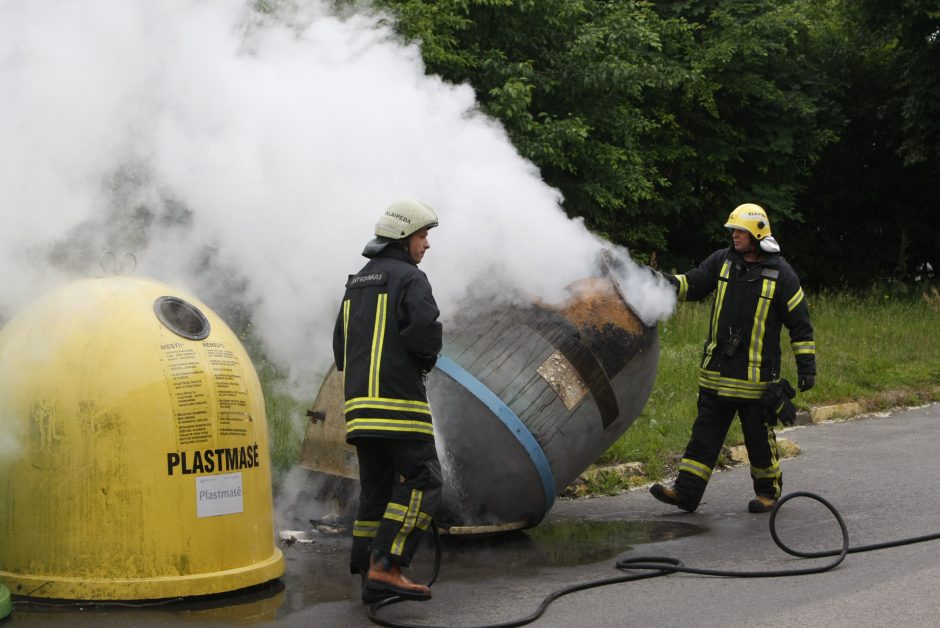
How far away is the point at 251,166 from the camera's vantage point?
265 inches

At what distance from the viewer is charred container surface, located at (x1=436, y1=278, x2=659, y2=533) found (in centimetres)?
583

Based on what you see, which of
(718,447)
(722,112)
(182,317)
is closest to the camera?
(182,317)

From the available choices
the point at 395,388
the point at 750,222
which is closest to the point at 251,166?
the point at 395,388

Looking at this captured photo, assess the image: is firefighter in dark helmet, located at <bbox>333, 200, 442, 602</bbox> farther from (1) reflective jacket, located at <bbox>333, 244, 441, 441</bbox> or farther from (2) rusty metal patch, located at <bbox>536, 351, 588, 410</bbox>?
(2) rusty metal patch, located at <bbox>536, 351, 588, 410</bbox>

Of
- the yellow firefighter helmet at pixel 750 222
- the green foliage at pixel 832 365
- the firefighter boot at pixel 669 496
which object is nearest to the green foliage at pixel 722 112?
the green foliage at pixel 832 365

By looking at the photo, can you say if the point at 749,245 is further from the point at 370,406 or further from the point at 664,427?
the point at 370,406

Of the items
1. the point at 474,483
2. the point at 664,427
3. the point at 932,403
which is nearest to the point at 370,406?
the point at 474,483

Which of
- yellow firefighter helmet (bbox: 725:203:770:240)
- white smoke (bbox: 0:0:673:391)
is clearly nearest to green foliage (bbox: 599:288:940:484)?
yellow firefighter helmet (bbox: 725:203:770:240)

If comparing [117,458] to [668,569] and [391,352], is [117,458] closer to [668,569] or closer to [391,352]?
[391,352]

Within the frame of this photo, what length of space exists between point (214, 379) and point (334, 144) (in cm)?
216

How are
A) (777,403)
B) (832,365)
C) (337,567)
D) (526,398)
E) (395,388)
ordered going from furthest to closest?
(832,365)
(777,403)
(526,398)
(337,567)
(395,388)

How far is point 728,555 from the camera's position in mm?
5980

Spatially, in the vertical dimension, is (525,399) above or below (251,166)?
below

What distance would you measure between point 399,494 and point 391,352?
62 centimetres
